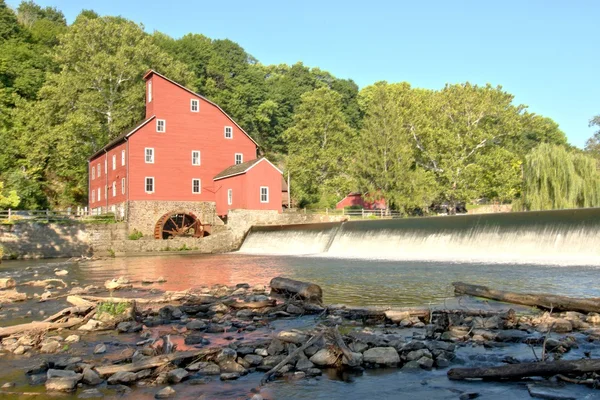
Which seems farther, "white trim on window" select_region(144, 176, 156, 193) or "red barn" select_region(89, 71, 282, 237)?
"white trim on window" select_region(144, 176, 156, 193)

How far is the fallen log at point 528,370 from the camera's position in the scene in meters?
5.78

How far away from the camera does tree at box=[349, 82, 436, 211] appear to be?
1922 inches

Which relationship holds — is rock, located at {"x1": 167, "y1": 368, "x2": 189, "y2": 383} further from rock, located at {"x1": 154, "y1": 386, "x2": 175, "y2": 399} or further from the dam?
the dam

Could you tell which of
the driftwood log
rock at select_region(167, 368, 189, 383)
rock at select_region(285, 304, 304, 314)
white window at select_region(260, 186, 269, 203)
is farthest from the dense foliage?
rock at select_region(167, 368, 189, 383)

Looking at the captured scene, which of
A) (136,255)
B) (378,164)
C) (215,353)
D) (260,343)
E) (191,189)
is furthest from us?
(378,164)

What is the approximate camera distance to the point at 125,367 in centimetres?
639

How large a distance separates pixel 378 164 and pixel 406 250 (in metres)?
24.6

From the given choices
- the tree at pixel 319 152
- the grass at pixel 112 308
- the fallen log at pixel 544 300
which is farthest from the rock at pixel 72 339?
the tree at pixel 319 152

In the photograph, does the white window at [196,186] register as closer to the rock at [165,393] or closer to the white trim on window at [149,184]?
the white trim on window at [149,184]

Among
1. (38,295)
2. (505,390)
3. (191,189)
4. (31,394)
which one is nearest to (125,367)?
(31,394)

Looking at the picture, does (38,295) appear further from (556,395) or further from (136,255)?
(136,255)

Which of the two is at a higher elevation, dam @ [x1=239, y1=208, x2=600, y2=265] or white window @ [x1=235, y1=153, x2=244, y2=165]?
white window @ [x1=235, y1=153, x2=244, y2=165]

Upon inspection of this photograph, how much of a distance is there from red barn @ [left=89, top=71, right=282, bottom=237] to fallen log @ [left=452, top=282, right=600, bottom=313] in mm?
28250

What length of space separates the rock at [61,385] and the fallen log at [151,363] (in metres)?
0.39
